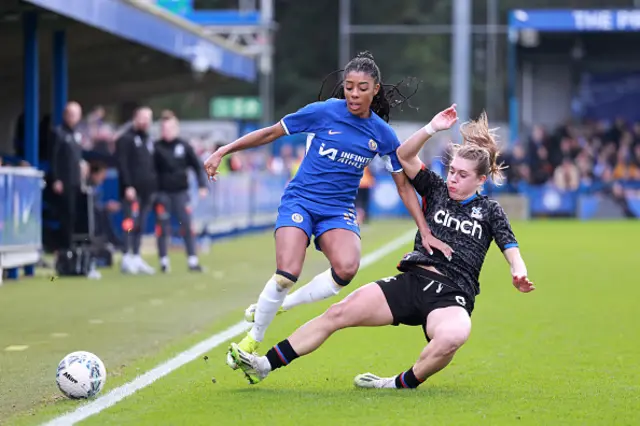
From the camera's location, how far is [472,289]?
7.66m

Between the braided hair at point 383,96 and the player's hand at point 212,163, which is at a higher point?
the braided hair at point 383,96

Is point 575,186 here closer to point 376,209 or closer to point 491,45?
point 376,209

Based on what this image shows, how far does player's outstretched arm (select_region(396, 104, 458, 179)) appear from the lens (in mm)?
7542

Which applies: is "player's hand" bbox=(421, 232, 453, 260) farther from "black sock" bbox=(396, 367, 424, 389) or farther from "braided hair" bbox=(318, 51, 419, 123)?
"braided hair" bbox=(318, 51, 419, 123)

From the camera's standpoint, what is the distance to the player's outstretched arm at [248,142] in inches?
307

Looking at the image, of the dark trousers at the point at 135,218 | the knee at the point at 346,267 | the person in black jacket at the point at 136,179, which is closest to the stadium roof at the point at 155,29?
the person in black jacket at the point at 136,179

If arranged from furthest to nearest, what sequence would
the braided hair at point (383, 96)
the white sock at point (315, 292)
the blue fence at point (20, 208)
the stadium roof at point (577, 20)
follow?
the stadium roof at point (577, 20), the blue fence at point (20, 208), the white sock at point (315, 292), the braided hair at point (383, 96)

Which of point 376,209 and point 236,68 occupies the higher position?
point 236,68

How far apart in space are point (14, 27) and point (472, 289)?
12.4m

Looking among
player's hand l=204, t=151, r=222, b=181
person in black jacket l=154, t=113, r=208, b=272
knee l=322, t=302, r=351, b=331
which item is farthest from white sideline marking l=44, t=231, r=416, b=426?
person in black jacket l=154, t=113, r=208, b=272

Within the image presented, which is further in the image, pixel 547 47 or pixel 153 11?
pixel 547 47

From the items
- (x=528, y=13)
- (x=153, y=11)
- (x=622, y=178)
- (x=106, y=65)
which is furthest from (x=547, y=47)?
(x=153, y=11)

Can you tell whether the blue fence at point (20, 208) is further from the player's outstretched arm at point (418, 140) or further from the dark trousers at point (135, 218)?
the player's outstretched arm at point (418, 140)

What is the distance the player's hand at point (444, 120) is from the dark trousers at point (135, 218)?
9.70 meters
